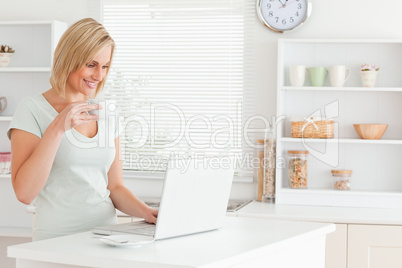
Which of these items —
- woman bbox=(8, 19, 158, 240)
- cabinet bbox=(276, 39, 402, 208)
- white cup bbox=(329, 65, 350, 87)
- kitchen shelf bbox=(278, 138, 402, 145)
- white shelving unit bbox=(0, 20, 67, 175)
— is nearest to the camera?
woman bbox=(8, 19, 158, 240)

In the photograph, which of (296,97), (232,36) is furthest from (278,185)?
(232,36)

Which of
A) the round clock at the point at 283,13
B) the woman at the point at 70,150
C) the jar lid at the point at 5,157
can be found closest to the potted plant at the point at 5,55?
the jar lid at the point at 5,157

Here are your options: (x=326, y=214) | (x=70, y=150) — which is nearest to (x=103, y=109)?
(x=70, y=150)

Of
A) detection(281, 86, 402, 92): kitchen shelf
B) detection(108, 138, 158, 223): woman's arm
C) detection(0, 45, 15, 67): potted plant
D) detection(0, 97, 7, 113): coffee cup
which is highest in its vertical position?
detection(0, 45, 15, 67): potted plant

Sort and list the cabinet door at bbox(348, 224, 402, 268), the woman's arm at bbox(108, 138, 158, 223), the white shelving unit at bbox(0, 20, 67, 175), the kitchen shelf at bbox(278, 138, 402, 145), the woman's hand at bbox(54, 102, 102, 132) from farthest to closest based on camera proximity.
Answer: the white shelving unit at bbox(0, 20, 67, 175), the kitchen shelf at bbox(278, 138, 402, 145), the cabinet door at bbox(348, 224, 402, 268), the woman's arm at bbox(108, 138, 158, 223), the woman's hand at bbox(54, 102, 102, 132)

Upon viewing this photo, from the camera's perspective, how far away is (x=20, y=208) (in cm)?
395

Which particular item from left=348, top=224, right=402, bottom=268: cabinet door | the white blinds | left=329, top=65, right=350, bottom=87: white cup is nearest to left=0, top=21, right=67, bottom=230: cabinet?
the white blinds

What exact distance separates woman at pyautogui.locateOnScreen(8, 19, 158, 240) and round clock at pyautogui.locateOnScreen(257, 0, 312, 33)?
175cm

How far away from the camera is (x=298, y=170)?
3508mm

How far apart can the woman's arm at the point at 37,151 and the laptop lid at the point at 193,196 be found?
362mm

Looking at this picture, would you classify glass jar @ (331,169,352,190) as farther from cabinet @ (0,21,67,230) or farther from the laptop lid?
cabinet @ (0,21,67,230)

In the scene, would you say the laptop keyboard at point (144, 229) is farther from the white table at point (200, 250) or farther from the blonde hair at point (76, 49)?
the blonde hair at point (76, 49)

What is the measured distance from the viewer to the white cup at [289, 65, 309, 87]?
346cm

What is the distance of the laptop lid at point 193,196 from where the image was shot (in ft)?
5.58
